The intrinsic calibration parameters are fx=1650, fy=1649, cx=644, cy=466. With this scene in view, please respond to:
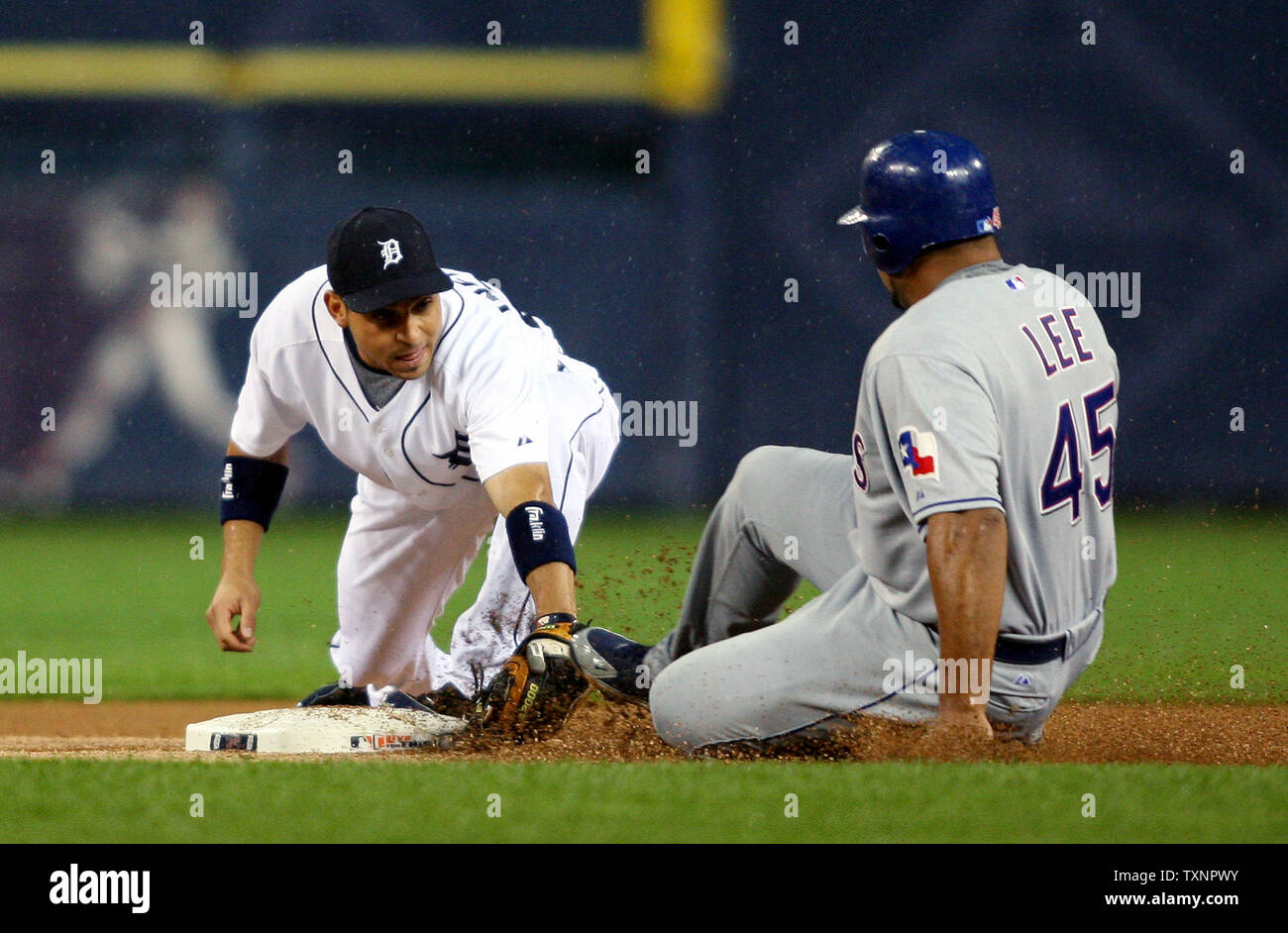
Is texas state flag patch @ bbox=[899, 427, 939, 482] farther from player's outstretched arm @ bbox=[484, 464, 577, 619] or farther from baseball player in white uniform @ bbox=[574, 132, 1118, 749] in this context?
player's outstretched arm @ bbox=[484, 464, 577, 619]

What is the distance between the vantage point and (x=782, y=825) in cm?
258

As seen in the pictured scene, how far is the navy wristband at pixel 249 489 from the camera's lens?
4090 millimetres

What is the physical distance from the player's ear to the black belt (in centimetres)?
166

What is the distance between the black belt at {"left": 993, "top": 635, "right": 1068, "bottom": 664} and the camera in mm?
3027

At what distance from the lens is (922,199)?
122 inches

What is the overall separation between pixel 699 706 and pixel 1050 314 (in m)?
1.00

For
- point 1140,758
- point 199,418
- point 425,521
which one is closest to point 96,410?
point 199,418

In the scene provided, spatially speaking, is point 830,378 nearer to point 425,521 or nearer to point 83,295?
point 83,295

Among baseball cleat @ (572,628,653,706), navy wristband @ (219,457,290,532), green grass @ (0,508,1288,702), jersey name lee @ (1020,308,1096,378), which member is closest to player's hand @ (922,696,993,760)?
jersey name lee @ (1020,308,1096,378)

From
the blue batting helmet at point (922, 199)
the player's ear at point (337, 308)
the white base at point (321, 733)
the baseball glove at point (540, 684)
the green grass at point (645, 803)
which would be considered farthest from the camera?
the player's ear at point (337, 308)

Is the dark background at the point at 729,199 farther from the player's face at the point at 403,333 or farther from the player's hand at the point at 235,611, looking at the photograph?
the player's face at the point at 403,333

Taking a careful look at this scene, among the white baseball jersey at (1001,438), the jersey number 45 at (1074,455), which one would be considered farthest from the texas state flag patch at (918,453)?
the jersey number 45 at (1074,455)

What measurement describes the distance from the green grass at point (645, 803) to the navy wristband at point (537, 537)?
53cm

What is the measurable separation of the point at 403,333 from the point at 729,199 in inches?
268
